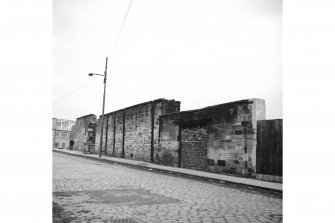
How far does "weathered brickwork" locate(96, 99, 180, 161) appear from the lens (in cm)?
1725

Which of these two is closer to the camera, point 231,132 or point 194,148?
point 231,132

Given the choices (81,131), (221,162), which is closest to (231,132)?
(221,162)

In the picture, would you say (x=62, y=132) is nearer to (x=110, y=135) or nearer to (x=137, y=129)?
(x=110, y=135)

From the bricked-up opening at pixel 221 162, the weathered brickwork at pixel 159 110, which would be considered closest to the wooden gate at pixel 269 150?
the bricked-up opening at pixel 221 162

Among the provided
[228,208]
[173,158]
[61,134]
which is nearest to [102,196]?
[228,208]

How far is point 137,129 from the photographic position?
1931 centimetres

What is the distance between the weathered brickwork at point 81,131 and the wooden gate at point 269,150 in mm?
22086

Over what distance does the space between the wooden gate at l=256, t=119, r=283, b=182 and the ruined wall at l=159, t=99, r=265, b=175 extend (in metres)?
0.25

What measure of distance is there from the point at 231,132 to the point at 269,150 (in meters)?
1.97

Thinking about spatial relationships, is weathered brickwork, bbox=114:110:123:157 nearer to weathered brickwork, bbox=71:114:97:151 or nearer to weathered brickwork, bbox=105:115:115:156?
weathered brickwork, bbox=105:115:115:156

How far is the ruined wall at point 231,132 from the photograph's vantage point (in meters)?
10.2

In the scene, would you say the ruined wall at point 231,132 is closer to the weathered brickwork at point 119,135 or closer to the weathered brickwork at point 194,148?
the weathered brickwork at point 194,148

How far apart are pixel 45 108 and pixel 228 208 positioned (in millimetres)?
3523

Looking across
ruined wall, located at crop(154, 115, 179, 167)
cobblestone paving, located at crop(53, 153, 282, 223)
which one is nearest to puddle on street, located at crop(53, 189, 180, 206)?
cobblestone paving, located at crop(53, 153, 282, 223)
